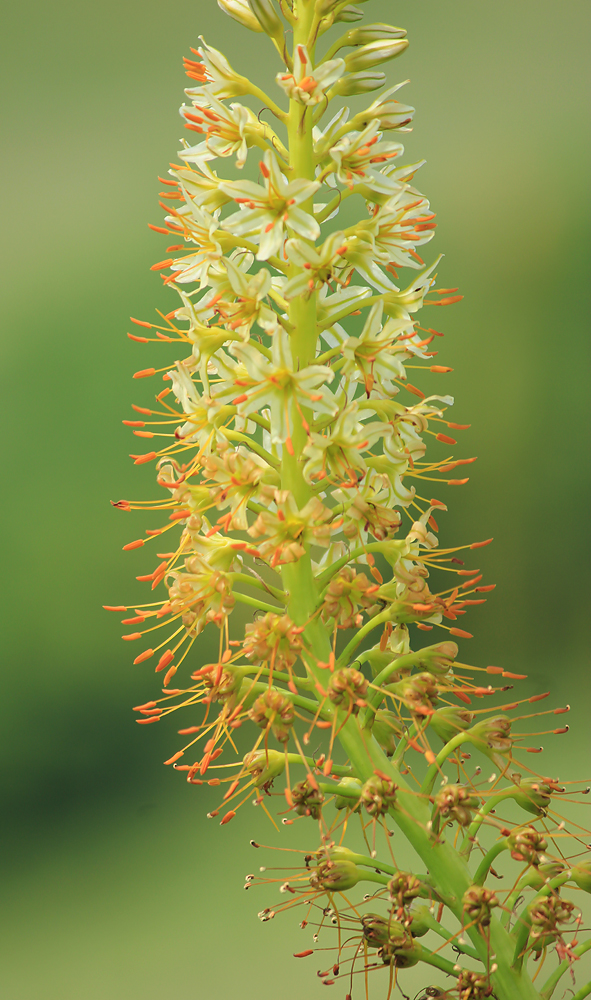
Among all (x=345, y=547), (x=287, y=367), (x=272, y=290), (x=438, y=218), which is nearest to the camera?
(x=287, y=367)

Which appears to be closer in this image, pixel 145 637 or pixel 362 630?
pixel 362 630

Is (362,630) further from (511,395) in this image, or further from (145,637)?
(511,395)

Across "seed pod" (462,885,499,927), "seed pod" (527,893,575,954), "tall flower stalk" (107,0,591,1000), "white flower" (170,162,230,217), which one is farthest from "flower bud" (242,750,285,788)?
"white flower" (170,162,230,217)

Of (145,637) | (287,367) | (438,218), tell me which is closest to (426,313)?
(438,218)

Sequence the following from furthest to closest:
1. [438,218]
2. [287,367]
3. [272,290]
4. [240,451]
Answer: [438,218]
[272,290]
[240,451]
[287,367]

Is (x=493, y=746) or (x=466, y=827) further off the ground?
(x=493, y=746)

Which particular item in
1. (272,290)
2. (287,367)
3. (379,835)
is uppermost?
(272,290)
